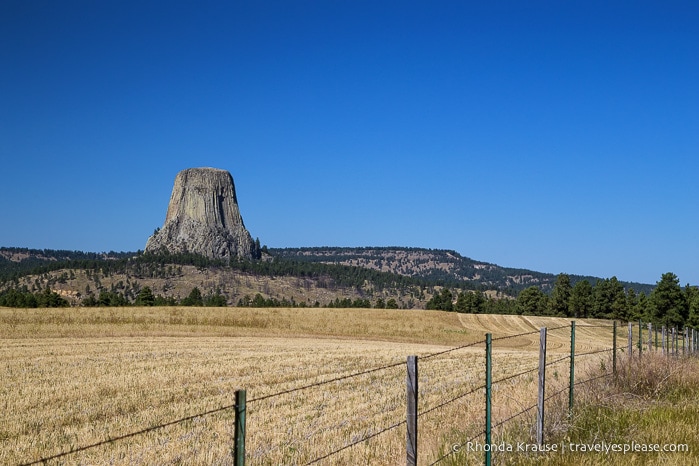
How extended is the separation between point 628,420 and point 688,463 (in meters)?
2.32

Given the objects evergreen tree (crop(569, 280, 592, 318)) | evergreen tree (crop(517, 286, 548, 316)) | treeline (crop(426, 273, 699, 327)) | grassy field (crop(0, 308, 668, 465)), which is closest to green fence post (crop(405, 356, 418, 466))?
grassy field (crop(0, 308, 668, 465))

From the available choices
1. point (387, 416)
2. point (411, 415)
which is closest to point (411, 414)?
Answer: point (411, 415)

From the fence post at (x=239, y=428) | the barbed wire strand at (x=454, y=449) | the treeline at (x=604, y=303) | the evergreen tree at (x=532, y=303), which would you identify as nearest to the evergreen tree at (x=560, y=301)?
the treeline at (x=604, y=303)

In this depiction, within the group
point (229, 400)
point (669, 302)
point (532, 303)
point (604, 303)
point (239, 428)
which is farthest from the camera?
point (532, 303)

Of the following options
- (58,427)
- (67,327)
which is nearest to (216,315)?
(67,327)

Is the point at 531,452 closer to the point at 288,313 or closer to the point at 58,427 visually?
the point at 58,427

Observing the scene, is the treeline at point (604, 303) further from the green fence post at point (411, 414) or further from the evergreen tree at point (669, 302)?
the green fence post at point (411, 414)

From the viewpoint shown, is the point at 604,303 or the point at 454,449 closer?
the point at 454,449

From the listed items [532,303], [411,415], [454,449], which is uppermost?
[411,415]

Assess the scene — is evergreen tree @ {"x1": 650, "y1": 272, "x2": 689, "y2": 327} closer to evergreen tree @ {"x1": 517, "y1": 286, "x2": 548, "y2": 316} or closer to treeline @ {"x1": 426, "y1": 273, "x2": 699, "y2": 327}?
treeline @ {"x1": 426, "y1": 273, "x2": 699, "y2": 327}

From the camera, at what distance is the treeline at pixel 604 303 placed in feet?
245

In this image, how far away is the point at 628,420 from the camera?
10172mm

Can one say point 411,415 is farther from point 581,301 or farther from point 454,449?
point 581,301

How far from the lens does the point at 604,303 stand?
323 ft
